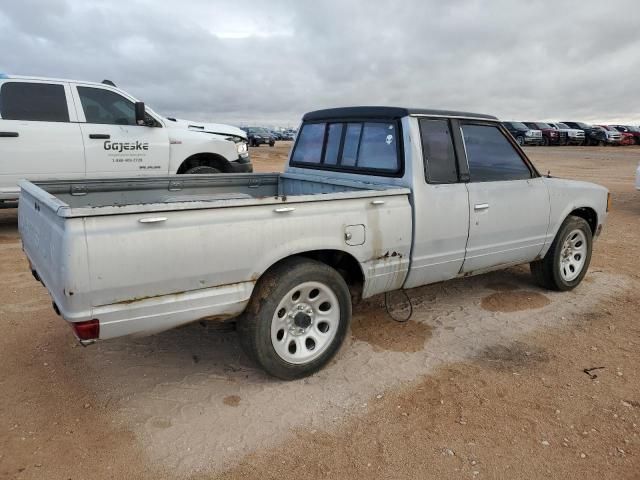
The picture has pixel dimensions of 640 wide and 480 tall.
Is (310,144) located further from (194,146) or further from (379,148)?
(194,146)

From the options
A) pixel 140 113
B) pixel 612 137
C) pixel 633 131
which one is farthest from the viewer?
pixel 633 131

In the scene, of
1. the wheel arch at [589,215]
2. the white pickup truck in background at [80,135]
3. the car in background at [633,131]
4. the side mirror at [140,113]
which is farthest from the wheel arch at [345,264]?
the car in background at [633,131]

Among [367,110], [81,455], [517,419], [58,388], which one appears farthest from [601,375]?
[58,388]

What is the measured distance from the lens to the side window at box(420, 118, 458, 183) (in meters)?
3.82

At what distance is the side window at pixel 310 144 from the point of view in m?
4.63

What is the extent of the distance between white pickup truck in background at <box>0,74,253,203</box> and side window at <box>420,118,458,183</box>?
438cm

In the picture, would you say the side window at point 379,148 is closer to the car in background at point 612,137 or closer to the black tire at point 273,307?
the black tire at point 273,307

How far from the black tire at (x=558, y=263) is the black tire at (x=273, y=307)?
104 inches

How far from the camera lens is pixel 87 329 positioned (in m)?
2.55

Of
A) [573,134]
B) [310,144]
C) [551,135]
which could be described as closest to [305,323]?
[310,144]

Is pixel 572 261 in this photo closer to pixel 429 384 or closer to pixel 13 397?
pixel 429 384

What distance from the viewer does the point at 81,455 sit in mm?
2619

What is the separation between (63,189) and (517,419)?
3571mm

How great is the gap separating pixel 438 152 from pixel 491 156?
69cm
